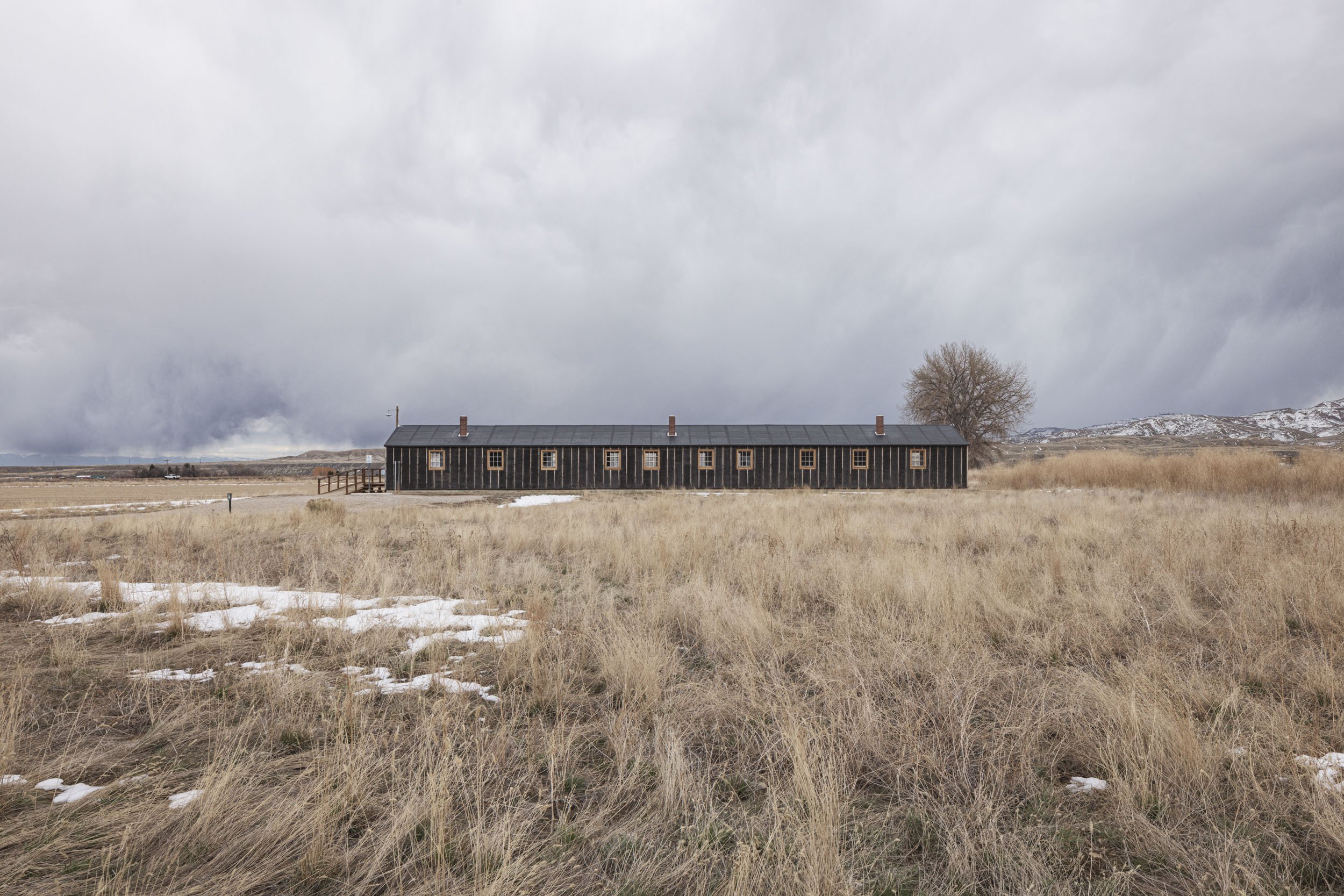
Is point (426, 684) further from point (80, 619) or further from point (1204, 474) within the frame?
point (1204, 474)

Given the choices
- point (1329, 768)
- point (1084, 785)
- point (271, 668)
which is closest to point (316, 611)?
point (271, 668)

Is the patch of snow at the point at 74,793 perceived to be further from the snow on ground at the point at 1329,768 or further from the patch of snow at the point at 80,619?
the snow on ground at the point at 1329,768

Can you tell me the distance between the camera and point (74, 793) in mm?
2611

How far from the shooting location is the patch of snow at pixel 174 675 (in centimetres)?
408

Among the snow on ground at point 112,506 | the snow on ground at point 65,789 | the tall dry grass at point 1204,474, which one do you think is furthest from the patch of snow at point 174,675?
the snow on ground at point 112,506

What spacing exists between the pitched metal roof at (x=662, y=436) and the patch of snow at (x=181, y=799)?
30.6 m

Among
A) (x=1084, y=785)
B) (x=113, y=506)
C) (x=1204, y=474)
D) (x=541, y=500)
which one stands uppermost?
(x=1204, y=474)

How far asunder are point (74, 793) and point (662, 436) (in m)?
31.4

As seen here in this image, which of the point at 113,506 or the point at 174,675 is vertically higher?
the point at 174,675

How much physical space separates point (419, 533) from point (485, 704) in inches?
328

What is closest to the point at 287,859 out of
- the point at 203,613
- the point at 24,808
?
the point at 24,808

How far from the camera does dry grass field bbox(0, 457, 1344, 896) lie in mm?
2189

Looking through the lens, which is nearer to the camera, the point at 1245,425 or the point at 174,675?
the point at 174,675

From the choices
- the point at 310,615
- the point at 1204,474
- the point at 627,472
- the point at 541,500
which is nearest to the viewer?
the point at 310,615
